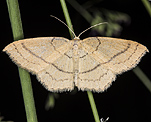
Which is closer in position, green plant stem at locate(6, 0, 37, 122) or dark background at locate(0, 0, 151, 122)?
green plant stem at locate(6, 0, 37, 122)

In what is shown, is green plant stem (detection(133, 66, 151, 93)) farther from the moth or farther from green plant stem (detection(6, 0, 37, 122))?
green plant stem (detection(6, 0, 37, 122))

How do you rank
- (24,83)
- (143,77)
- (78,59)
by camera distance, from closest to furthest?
(24,83)
(78,59)
(143,77)

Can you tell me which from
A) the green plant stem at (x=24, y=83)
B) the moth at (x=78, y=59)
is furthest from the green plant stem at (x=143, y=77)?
the green plant stem at (x=24, y=83)

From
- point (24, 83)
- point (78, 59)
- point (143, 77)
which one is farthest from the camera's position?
point (143, 77)

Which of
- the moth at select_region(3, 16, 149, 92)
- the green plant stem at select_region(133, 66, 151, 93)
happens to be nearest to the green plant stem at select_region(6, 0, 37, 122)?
the moth at select_region(3, 16, 149, 92)

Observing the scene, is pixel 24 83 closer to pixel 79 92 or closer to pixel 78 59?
pixel 78 59

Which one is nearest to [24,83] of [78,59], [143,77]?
[78,59]

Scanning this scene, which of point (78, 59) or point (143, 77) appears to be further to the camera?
point (143, 77)

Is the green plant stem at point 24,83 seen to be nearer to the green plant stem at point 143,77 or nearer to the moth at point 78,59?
the moth at point 78,59
